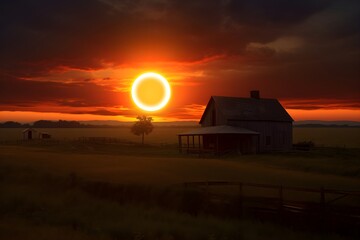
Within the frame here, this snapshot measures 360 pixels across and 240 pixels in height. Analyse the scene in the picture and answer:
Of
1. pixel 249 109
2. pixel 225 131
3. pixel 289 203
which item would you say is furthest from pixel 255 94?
pixel 289 203

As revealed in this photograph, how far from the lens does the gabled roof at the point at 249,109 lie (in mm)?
54062

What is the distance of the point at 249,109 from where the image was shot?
183 feet

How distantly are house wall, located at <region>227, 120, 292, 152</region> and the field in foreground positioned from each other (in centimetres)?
1620

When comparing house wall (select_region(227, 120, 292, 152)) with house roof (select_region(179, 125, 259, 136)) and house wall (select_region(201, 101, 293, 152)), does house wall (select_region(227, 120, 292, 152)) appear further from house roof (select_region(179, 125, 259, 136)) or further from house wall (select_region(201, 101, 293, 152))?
house roof (select_region(179, 125, 259, 136))

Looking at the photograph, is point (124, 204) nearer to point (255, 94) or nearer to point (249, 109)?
point (249, 109)

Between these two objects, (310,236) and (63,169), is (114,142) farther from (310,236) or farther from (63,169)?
(310,236)

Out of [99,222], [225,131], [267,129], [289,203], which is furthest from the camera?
[267,129]

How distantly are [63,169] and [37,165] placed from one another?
3847 millimetres

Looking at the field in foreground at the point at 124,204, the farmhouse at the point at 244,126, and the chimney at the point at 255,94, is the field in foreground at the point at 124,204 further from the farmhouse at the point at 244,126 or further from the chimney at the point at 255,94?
the chimney at the point at 255,94

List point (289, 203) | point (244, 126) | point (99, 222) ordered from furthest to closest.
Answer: point (244, 126) < point (99, 222) < point (289, 203)

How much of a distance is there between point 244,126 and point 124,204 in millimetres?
32847

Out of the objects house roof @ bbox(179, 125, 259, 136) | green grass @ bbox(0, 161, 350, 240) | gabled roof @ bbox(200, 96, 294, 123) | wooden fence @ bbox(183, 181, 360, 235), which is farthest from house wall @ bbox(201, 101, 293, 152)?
green grass @ bbox(0, 161, 350, 240)

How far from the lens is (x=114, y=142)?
80188mm

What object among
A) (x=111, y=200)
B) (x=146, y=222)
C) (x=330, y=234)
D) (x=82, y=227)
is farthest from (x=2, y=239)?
(x=330, y=234)
